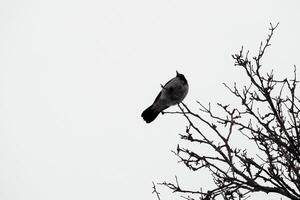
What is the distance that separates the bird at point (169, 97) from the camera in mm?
8375

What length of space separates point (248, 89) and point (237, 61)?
14.2 inches

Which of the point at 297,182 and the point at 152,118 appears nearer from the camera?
the point at 297,182

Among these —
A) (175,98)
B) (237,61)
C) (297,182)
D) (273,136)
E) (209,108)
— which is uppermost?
(175,98)

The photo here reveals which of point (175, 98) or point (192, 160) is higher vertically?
point (175, 98)

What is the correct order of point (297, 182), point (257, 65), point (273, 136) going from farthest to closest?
point (257, 65) < point (273, 136) < point (297, 182)

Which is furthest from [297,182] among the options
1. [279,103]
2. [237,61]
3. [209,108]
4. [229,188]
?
[237,61]

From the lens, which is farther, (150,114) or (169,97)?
(150,114)

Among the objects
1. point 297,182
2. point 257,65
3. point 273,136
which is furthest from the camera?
point 257,65

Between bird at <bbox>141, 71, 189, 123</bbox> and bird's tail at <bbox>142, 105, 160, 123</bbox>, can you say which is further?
bird's tail at <bbox>142, 105, 160, 123</bbox>

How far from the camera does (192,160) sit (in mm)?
4180

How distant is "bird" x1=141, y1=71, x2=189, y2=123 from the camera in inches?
330

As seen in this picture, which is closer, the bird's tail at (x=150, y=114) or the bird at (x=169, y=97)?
the bird at (x=169, y=97)

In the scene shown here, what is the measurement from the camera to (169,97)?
840cm

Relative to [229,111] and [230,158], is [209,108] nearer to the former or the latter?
[229,111]
